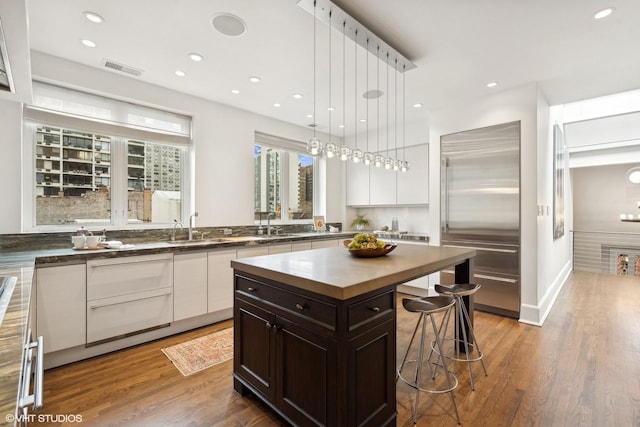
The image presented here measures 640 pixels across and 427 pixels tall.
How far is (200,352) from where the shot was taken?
278cm

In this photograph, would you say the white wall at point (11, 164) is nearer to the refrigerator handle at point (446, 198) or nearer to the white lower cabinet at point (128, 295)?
the white lower cabinet at point (128, 295)

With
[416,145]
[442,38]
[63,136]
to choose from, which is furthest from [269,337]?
[416,145]

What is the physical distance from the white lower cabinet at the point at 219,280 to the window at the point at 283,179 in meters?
1.30

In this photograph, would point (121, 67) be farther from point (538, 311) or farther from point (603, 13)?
point (538, 311)

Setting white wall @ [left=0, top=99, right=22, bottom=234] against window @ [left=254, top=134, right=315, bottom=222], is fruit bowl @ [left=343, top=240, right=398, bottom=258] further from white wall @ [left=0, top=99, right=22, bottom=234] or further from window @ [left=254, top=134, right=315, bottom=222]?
white wall @ [left=0, top=99, right=22, bottom=234]

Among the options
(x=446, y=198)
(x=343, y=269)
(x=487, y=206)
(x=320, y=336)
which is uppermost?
(x=446, y=198)

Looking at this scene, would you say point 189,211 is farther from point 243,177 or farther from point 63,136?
point 63,136

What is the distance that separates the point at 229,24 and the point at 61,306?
2648mm

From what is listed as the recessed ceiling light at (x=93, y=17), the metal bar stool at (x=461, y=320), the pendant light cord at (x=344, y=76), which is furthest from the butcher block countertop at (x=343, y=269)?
the recessed ceiling light at (x=93, y=17)

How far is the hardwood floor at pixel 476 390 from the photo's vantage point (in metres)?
1.89

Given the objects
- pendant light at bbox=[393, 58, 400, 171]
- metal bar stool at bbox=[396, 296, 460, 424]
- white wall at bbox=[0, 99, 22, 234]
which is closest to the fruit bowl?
metal bar stool at bbox=[396, 296, 460, 424]

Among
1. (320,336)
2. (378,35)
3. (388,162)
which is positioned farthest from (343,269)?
(378,35)

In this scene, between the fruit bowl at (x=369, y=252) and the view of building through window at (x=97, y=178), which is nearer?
the fruit bowl at (x=369, y=252)

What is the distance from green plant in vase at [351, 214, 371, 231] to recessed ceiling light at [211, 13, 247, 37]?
3.93 meters
